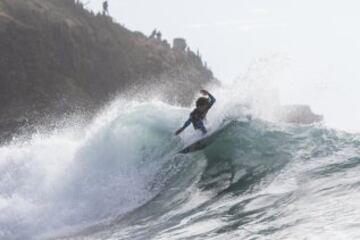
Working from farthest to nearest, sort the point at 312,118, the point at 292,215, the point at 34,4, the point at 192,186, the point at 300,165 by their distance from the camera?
the point at 312,118 < the point at 34,4 < the point at 192,186 < the point at 300,165 < the point at 292,215

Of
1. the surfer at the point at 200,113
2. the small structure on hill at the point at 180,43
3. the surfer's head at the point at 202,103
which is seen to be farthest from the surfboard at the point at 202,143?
the small structure on hill at the point at 180,43

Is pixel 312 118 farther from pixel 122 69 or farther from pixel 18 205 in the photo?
pixel 18 205

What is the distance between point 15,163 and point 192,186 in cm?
564

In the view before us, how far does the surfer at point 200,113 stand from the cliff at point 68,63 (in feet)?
83.9

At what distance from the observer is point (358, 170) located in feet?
35.0

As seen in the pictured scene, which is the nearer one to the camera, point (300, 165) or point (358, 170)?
point (358, 170)

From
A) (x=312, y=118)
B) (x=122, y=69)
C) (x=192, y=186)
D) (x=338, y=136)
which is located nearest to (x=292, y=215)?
(x=192, y=186)

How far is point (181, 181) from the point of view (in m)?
13.9

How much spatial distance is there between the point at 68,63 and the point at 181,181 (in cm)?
3682

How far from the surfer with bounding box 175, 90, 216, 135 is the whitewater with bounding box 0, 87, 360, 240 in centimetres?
59

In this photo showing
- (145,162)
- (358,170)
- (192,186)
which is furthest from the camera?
(145,162)

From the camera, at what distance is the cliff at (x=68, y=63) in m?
42.6

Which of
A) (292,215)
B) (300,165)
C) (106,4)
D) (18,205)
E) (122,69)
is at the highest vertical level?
(106,4)

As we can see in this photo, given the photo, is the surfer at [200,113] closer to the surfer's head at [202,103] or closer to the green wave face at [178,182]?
the surfer's head at [202,103]
